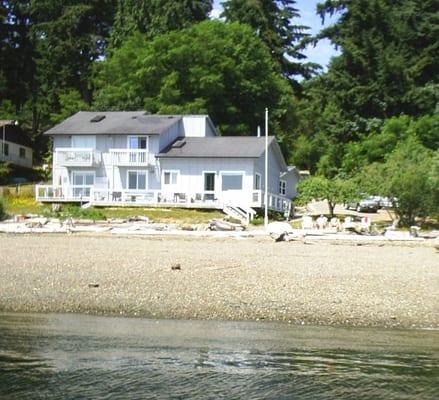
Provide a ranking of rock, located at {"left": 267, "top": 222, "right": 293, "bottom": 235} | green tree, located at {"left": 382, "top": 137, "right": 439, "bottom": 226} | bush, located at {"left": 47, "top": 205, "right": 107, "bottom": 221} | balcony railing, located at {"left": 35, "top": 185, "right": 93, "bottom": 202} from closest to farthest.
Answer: rock, located at {"left": 267, "top": 222, "right": 293, "bottom": 235} → green tree, located at {"left": 382, "top": 137, "right": 439, "bottom": 226} → bush, located at {"left": 47, "top": 205, "right": 107, "bottom": 221} → balcony railing, located at {"left": 35, "top": 185, "right": 93, "bottom": 202}

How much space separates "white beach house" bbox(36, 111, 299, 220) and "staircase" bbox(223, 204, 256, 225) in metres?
0.13

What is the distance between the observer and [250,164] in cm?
4188

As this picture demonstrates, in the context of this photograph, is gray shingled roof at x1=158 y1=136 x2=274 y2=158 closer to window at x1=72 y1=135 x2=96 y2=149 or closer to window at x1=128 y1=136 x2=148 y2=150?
window at x1=128 y1=136 x2=148 y2=150

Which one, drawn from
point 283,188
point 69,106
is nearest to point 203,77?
point 283,188

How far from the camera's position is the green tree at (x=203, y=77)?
56.8 m

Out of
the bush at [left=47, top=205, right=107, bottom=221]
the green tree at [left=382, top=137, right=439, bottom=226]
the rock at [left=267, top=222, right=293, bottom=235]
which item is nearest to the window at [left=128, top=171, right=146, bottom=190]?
the bush at [left=47, top=205, right=107, bottom=221]

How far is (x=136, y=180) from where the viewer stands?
44781 millimetres

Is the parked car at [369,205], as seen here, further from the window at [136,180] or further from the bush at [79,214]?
the bush at [79,214]

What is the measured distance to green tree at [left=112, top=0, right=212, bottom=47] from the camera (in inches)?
2556

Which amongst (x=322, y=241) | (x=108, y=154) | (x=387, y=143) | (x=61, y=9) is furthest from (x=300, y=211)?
(x=61, y=9)

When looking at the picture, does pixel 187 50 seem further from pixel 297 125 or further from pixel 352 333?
pixel 352 333

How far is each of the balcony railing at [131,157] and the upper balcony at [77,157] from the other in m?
1.31

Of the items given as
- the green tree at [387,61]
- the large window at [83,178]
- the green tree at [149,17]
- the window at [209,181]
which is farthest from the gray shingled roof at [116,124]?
the green tree at [149,17]

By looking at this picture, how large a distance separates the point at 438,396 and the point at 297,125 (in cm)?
5732
